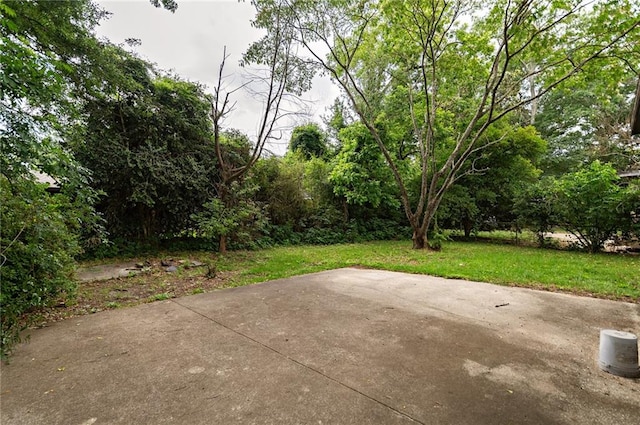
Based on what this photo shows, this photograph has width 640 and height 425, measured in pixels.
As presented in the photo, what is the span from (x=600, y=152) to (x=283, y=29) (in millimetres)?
17830

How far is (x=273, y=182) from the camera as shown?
897 centimetres

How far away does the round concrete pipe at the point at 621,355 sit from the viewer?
1962mm

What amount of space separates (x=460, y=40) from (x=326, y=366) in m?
8.50

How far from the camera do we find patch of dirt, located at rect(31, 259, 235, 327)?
3.38 metres

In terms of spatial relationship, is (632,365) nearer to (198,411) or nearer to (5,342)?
(198,411)

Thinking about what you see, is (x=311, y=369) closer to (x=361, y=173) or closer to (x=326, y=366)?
(x=326, y=366)

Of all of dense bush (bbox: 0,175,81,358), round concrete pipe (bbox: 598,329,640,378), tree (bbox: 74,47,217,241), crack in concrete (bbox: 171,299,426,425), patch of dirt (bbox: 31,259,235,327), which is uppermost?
tree (bbox: 74,47,217,241)

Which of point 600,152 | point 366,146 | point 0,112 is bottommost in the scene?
point 0,112

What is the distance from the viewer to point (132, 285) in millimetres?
4453

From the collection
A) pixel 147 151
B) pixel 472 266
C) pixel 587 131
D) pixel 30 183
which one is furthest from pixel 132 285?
pixel 587 131

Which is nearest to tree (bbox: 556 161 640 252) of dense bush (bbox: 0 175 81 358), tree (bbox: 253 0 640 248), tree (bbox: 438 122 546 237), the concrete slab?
tree (bbox: 438 122 546 237)

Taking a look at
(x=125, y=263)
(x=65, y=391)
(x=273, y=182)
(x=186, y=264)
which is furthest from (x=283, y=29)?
(x=65, y=391)

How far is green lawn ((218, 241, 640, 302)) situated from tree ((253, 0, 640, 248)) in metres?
1.96

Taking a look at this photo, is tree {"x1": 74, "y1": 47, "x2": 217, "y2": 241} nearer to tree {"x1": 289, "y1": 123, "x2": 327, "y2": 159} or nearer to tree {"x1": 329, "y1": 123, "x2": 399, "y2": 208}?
tree {"x1": 329, "y1": 123, "x2": 399, "y2": 208}
